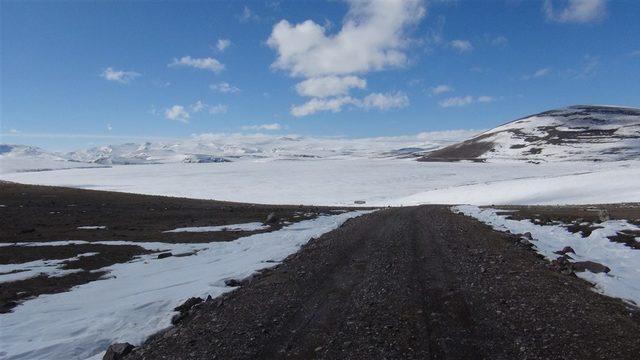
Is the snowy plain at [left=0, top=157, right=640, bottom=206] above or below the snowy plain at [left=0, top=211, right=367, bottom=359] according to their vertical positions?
above

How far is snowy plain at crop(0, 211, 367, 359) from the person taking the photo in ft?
29.9

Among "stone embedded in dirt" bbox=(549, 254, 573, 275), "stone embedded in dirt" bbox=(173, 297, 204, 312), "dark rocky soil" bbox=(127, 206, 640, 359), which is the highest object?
"stone embedded in dirt" bbox=(549, 254, 573, 275)

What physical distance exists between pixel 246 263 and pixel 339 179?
284 feet

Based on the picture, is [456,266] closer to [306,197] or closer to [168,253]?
[168,253]

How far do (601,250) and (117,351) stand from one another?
16.4 m

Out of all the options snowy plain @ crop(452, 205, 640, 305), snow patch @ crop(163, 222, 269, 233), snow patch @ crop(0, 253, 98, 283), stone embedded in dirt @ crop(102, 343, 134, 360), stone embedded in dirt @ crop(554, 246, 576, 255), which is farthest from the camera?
snow patch @ crop(163, 222, 269, 233)

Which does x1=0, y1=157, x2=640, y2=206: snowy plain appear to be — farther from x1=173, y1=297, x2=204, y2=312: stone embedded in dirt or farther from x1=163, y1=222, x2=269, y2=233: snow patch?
x1=173, y1=297, x2=204, y2=312: stone embedded in dirt

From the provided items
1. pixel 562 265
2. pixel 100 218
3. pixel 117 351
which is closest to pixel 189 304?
pixel 117 351

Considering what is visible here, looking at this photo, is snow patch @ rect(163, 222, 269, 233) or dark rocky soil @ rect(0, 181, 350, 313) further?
snow patch @ rect(163, 222, 269, 233)

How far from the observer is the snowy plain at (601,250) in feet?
36.3

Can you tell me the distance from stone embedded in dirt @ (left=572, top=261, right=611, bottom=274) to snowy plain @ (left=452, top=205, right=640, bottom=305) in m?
0.21

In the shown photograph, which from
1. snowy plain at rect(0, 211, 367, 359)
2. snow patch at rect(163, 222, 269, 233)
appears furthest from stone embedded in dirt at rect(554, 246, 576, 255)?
snow patch at rect(163, 222, 269, 233)

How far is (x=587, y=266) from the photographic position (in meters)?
12.9

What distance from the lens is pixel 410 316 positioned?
906cm
